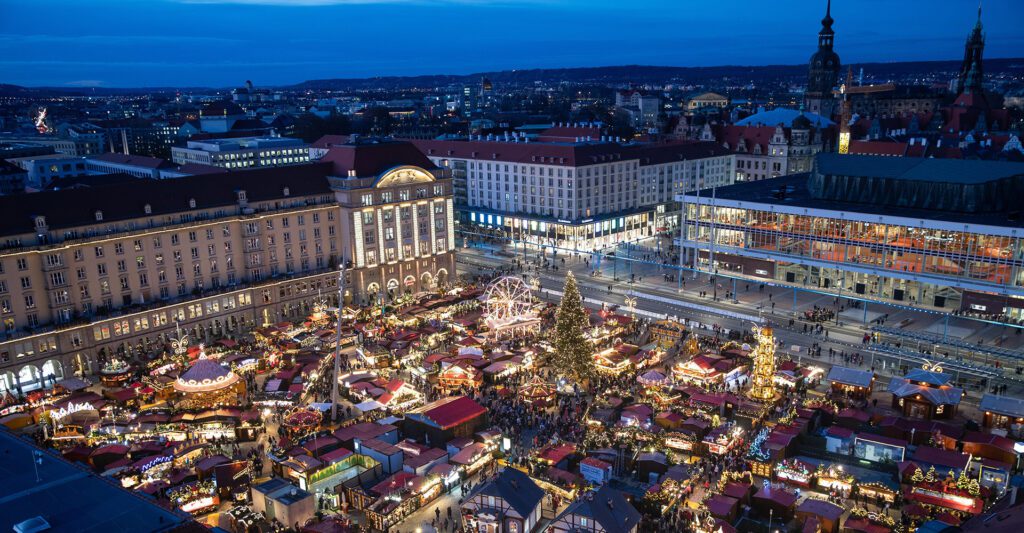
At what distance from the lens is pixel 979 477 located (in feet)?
133

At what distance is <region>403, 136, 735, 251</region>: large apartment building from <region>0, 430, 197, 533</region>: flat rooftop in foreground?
77037 millimetres

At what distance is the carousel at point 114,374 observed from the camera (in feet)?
189

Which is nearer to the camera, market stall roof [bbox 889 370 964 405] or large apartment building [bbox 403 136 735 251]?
market stall roof [bbox 889 370 964 405]

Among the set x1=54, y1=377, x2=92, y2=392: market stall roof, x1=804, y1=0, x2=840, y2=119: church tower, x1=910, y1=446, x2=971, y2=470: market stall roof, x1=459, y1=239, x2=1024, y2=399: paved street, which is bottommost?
x1=459, y1=239, x2=1024, y2=399: paved street

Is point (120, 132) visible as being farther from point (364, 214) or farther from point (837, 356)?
point (837, 356)

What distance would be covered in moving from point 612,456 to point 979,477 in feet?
67.4

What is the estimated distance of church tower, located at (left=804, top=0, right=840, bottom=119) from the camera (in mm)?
164875

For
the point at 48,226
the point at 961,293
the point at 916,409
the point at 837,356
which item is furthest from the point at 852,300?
the point at 48,226

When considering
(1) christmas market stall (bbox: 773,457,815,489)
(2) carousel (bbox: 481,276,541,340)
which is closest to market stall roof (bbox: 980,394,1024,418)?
(1) christmas market stall (bbox: 773,457,815,489)

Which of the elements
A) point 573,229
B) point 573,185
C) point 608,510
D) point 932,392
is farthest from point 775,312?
point 608,510

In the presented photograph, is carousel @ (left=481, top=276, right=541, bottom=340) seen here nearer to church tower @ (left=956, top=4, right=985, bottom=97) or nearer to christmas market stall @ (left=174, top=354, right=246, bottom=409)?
A: christmas market stall @ (left=174, top=354, right=246, bottom=409)

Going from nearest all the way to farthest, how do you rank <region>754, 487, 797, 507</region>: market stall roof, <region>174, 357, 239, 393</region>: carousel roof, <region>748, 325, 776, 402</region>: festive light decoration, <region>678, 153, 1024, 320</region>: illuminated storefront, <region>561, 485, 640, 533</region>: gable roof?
<region>561, 485, 640, 533</region>: gable roof, <region>754, 487, 797, 507</region>: market stall roof, <region>748, 325, 776, 402</region>: festive light decoration, <region>174, 357, 239, 393</region>: carousel roof, <region>678, 153, 1024, 320</region>: illuminated storefront

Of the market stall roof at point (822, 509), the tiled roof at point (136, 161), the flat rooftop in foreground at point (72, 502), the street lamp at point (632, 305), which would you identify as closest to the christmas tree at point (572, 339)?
the street lamp at point (632, 305)

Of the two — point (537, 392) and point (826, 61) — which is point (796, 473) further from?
point (826, 61)
